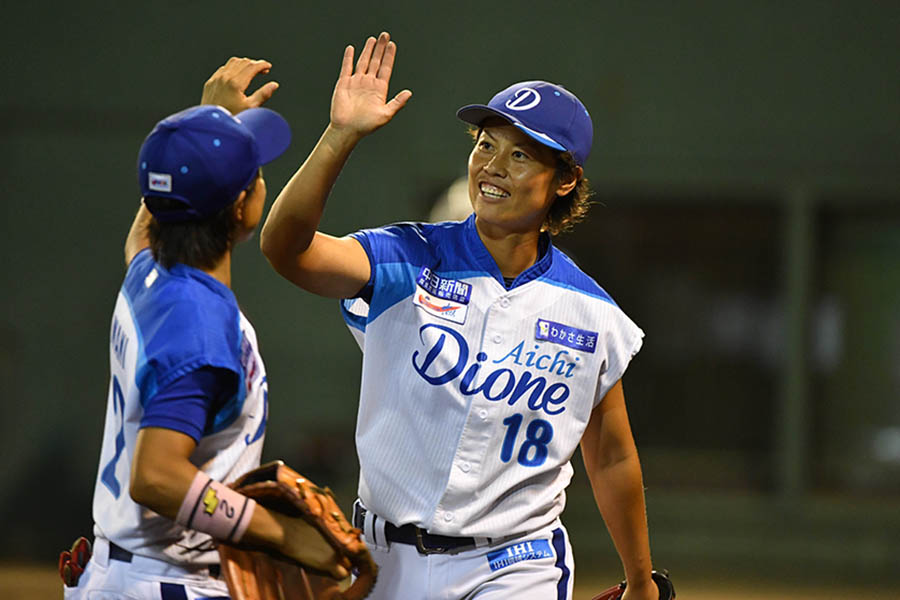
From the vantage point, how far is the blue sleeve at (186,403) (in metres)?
1.88

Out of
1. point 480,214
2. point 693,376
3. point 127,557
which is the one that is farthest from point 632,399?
point 127,557

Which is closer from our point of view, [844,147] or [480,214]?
[480,214]

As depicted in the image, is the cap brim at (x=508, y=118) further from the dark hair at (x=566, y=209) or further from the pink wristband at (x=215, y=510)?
the pink wristband at (x=215, y=510)

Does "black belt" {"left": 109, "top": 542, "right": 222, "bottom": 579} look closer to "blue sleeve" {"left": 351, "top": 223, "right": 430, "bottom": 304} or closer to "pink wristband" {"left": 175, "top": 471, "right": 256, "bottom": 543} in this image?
"pink wristband" {"left": 175, "top": 471, "right": 256, "bottom": 543}

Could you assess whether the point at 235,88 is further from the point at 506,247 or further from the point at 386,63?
the point at 506,247

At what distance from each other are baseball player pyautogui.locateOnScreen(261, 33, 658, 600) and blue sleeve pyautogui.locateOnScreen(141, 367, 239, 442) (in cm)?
53

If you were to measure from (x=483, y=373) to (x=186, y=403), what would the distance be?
82 cm

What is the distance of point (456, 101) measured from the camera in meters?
8.04

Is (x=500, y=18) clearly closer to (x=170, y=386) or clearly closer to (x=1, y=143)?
(x=1, y=143)

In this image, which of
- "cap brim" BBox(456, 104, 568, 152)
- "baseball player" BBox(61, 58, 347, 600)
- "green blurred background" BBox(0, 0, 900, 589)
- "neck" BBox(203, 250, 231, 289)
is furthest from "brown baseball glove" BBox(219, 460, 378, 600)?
"green blurred background" BBox(0, 0, 900, 589)

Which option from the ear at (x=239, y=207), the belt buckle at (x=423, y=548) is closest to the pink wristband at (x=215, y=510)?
the ear at (x=239, y=207)

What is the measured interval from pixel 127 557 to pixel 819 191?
6.88 m

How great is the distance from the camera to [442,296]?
2551mm

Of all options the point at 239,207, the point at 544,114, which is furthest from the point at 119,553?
the point at 544,114
